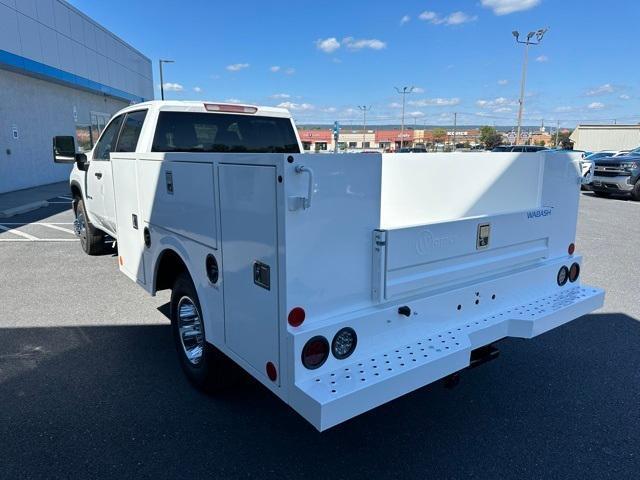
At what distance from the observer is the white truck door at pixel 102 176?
17.5 ft

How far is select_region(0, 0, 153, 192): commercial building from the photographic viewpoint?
16.3m

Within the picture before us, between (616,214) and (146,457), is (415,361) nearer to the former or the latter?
(146,457)

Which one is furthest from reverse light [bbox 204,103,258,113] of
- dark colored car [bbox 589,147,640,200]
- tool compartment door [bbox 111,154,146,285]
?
dark colored car [bbox 589,147,640,200]

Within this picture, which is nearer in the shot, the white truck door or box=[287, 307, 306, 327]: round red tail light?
box=[287, 307, 306, 327]: round red tail light

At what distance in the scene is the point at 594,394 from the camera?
351 cm

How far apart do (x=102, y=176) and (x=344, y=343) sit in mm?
4292

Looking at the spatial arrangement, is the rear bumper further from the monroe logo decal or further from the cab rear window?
the cab rear window

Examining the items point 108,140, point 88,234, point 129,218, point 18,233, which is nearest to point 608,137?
point 18,233

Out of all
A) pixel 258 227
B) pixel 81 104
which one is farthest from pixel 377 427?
pixel 81 104

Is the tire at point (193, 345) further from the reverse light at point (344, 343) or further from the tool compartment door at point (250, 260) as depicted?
the reverse light at point (344, 343)

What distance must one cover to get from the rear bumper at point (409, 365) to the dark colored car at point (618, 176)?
15.1 metres

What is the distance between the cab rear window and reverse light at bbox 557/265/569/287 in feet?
10.4

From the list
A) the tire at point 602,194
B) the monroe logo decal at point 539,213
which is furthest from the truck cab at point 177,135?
the tire at point 602,194

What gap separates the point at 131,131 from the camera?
5012mm
